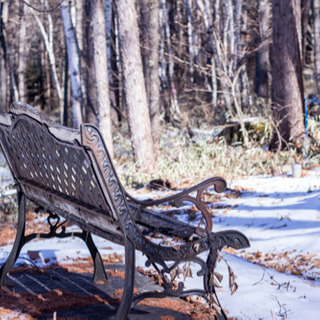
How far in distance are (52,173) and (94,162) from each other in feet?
2.93

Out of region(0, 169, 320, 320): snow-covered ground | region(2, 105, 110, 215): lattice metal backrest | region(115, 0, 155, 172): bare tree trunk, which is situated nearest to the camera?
region(2, 105, 110, 215): lattice metal backrest

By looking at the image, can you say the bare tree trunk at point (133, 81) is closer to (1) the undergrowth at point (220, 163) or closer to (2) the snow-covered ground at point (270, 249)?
(1) the undergrowth at point (220, 163)

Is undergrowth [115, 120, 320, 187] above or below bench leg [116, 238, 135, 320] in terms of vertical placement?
below

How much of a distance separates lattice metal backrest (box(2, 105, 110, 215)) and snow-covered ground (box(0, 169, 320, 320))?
0.88 m

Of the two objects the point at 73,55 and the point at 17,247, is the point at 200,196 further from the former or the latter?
the point at 73,55

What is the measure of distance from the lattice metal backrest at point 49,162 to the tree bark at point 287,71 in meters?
7.50

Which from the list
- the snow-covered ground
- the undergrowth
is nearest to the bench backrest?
the snow-covered ground

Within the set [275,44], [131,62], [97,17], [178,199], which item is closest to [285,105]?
[275,44]

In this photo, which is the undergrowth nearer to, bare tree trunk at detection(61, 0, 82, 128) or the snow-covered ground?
the snow-covered ground

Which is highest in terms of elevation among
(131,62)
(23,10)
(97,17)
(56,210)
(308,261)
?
(23,10)

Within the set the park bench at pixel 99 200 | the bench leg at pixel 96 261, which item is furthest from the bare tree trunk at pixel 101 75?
the park bench at pixel 99 200

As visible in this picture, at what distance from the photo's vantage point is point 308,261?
4.89m

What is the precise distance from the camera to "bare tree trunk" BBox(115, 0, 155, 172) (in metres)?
10.5

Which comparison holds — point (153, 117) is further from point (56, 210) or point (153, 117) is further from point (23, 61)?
point (23, 61)
